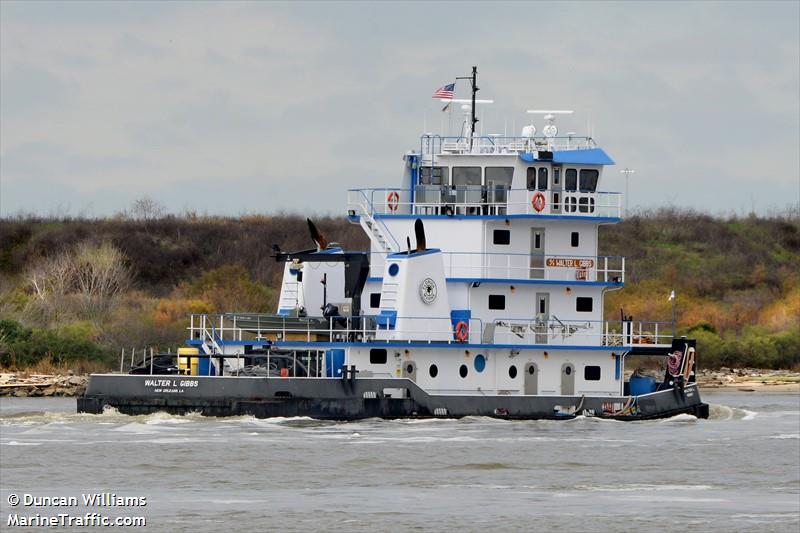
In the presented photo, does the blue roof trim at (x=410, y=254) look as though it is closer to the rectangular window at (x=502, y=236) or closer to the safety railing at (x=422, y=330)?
the safety railing at (x=422, y=330)

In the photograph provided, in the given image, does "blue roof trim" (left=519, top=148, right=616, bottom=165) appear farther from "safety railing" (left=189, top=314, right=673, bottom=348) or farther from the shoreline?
the shoreline

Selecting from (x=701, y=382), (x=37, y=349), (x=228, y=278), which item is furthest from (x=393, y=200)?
(x=228, y=278)

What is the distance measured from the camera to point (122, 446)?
37844 millimetres

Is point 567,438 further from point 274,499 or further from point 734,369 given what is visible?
point 734,369

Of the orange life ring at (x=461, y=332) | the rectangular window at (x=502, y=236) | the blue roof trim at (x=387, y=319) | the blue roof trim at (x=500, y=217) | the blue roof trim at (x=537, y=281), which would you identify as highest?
the blue roof trim at (x=500, y=217)

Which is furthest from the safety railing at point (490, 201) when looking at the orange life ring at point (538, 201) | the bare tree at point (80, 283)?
the bare tree at point (80, 283)

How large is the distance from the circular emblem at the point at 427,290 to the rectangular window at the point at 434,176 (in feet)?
12.0

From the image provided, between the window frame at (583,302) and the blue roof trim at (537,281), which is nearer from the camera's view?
the blue roof trim at (537,281)

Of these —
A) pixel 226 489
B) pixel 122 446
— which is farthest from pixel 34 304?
pixel 226 489

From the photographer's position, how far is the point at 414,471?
116 feet

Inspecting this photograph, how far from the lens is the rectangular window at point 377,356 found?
1711 inches

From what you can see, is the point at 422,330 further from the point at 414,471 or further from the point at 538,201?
the point at 414,471

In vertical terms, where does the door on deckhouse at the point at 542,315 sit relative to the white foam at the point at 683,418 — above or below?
above

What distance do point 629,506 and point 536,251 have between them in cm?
1513
